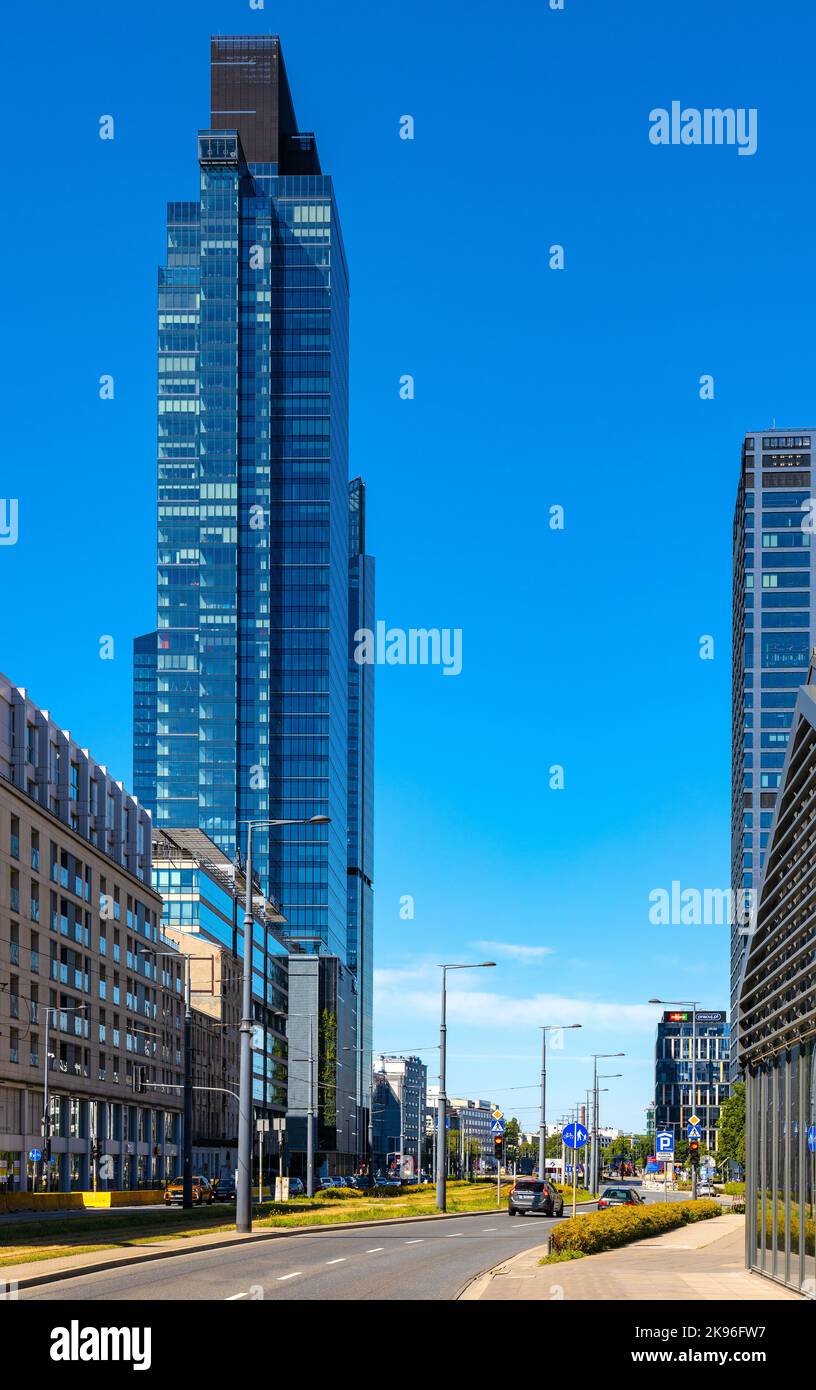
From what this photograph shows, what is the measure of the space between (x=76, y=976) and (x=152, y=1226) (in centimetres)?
5080

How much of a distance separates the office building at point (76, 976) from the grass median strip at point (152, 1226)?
2516 cm

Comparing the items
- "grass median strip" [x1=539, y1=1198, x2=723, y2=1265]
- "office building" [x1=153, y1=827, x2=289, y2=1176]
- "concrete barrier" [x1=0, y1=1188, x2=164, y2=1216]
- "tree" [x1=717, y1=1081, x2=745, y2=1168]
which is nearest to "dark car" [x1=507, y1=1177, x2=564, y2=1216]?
"grass median strip" [x1=539, y1=1198, x2=723, y2=1265]

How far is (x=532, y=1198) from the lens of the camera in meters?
67.1

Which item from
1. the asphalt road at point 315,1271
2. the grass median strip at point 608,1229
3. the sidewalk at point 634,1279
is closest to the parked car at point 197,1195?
the grass median strip at point 608,1229

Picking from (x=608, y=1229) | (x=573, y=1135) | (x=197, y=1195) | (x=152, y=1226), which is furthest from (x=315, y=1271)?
(x=197, y=1195)

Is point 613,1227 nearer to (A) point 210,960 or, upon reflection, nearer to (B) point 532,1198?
(B) point 532,1198

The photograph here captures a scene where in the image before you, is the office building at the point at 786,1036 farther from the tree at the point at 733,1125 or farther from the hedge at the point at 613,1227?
the tree at the point at 733,1125

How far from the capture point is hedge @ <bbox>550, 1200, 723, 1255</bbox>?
110 ft

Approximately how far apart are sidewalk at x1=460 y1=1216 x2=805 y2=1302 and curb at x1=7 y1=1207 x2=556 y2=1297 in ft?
22.8

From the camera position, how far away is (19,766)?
89438 millimetres
